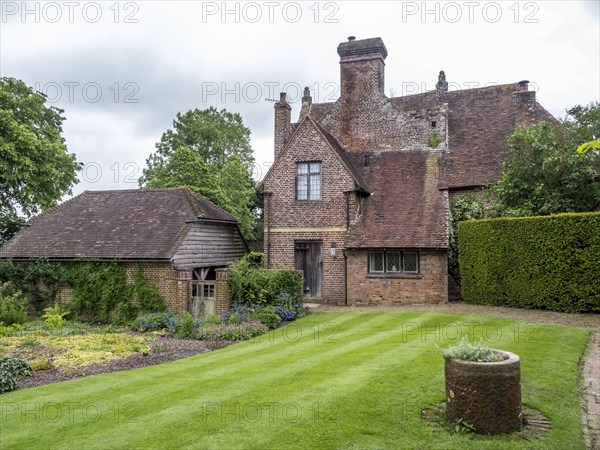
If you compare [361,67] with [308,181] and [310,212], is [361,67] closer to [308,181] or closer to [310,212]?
[308,181]

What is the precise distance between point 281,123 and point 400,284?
1059 centimetres

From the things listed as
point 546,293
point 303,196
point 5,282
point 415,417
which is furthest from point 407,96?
point 415,417

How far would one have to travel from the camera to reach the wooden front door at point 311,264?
2311 centimetres

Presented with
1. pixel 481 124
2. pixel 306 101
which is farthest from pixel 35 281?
pixel 481 124

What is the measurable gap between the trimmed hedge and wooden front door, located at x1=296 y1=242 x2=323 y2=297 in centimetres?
638

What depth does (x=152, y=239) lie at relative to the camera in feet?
66.4

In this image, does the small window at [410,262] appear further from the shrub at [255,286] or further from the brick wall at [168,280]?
the brick wall at [168,280]

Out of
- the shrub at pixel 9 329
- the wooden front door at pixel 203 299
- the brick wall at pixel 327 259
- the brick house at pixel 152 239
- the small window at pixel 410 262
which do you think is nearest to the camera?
the shrub at pixel 9 329

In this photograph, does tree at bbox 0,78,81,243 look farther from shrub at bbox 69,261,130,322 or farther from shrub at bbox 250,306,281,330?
shrub at bbox 250,306,281,330

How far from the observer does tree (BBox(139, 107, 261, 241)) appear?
33531mm

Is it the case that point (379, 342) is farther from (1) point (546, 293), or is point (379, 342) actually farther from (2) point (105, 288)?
(2) point (105, 288)

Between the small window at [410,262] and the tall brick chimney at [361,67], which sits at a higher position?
the tall brick chimney at [361,67]

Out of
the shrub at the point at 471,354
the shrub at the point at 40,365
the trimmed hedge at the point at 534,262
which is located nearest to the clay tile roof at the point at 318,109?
the trimmed hedge at the point at 534,262

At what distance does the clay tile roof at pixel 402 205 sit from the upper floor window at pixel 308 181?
2405 mm
